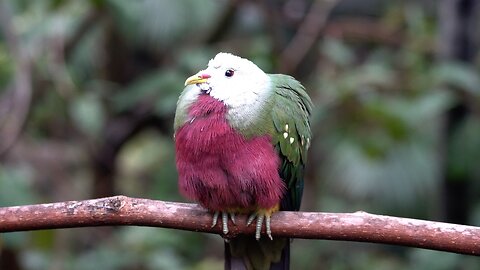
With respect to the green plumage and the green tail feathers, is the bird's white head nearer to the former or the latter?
the green plumage

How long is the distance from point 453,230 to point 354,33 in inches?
96.8

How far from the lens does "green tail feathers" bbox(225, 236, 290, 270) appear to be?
110 inches

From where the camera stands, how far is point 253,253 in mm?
2828

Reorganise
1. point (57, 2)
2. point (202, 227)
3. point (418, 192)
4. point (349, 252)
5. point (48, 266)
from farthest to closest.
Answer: point (349, 252)
point (418, 192)
point (48, 266)
point (57, 2)
point (202, 227)

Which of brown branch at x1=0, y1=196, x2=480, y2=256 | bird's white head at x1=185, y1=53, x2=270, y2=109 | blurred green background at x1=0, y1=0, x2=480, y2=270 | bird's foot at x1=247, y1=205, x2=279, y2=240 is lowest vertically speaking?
brown branch at x1=0, y1=196, x2=480, y2=256

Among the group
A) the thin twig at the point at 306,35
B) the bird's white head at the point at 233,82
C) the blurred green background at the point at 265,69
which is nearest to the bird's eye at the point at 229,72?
the bird's white head at the point at 233,82

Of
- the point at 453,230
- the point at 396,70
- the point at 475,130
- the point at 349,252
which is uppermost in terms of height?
the point at 396,70

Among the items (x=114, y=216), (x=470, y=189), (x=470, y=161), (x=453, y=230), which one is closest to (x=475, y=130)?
(x=470, y=161)

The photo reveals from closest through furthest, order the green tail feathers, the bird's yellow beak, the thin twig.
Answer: the bird's yellow beak → the green tail feathers → the thin twig

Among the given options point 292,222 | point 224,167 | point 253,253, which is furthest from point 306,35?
point 292,222

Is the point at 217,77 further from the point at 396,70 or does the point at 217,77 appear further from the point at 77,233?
the point at 77,233

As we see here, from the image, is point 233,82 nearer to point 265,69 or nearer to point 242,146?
point 242,146

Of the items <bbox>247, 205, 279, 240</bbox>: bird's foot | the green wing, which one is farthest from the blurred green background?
<bbox>247, 205, 279, 240</bbox>: bird's foot

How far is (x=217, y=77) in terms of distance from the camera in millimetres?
2730
